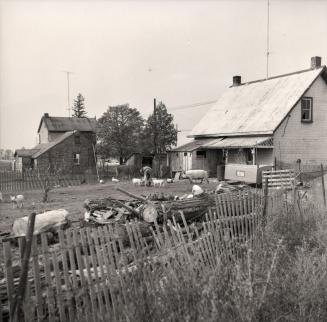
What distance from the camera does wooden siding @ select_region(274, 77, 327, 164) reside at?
2503 centimetres

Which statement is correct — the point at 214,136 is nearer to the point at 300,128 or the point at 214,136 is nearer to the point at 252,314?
the point at 300,128

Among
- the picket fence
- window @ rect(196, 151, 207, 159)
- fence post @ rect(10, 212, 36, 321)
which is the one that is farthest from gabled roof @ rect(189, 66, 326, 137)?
fence post @ rect(10, 212, 36, 321)

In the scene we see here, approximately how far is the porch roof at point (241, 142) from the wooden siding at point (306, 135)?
689 millimetres

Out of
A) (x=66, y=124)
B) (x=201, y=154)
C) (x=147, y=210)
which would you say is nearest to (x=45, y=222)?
(x=147, y=210)

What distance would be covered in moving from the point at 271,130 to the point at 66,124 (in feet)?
113

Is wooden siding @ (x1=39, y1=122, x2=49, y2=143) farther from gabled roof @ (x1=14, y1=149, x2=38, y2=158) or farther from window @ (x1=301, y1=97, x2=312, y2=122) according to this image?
window @ (x1=301, y1=97, x2=312, y2=122)

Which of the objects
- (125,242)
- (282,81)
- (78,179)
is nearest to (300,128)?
(282,81)

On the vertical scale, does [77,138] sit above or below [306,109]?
below

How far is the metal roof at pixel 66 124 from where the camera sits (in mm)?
50656

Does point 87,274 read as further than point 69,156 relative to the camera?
No

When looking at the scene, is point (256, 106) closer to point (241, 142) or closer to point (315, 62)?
point (241, 142)

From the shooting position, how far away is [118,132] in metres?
39.0

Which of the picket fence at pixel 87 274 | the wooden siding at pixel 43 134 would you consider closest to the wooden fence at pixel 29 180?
the picket fence at pixel 87 274

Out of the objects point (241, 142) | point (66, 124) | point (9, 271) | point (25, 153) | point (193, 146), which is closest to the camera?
point (9, 271)
